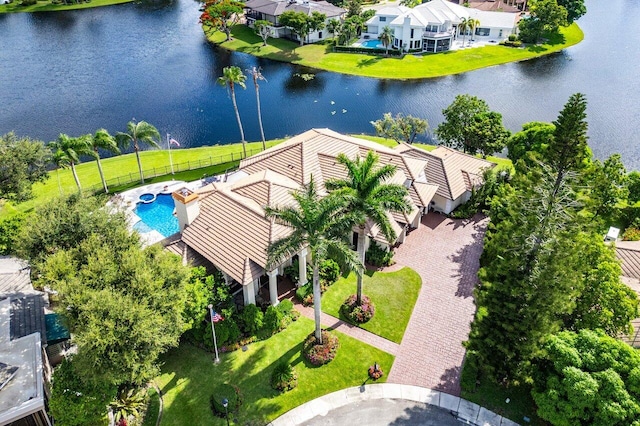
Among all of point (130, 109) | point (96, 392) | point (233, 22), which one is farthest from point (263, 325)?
point (233, 22)

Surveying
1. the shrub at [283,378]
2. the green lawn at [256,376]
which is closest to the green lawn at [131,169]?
the green lawn at [256,376]

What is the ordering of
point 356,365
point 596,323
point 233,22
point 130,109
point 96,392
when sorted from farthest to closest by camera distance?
1. point 233,22
2. point 130,109
3. point 356,365
4. point 596,323
5. point 96,392

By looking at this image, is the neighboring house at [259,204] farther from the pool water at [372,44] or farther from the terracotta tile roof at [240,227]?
the pool water at [372,44]

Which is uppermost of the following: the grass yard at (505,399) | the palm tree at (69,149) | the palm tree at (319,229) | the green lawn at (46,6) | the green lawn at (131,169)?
the green lawn at (46,6)

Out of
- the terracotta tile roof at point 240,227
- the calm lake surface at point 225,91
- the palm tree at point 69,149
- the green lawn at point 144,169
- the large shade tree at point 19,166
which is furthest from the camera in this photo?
the calm lake surface at point 225,91

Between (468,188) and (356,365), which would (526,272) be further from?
(468,188)

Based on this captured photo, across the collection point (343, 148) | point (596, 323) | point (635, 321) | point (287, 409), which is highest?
point (343, 148)

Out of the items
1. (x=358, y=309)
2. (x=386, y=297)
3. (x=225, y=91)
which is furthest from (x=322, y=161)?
(x=225, y=91)

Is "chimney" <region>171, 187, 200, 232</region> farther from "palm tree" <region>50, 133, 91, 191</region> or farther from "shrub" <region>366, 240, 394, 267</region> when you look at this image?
"palm tree" <region>50, 133, 91, 191</region>
